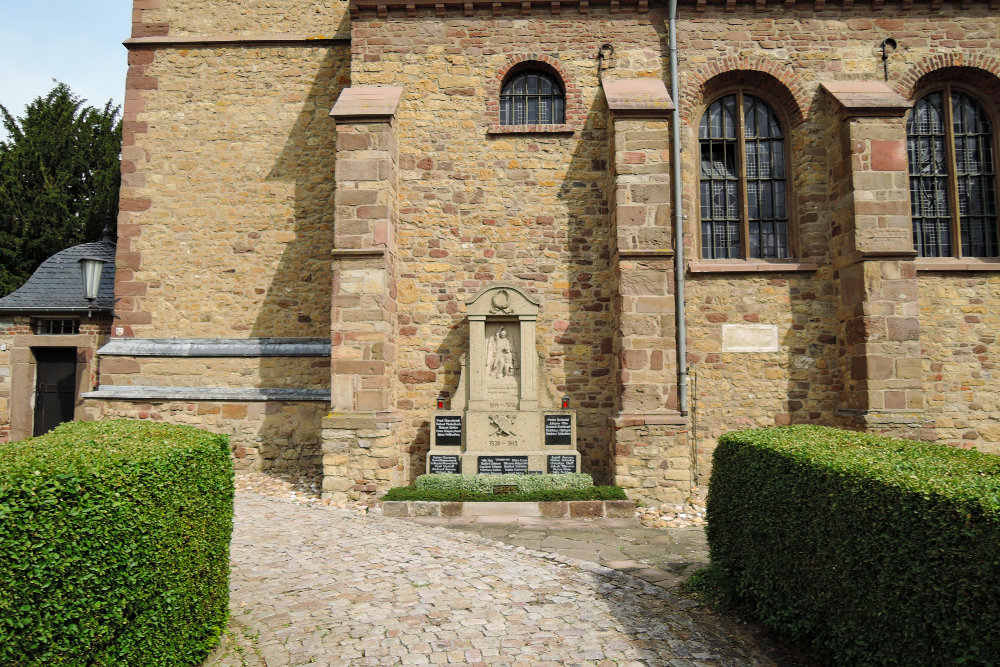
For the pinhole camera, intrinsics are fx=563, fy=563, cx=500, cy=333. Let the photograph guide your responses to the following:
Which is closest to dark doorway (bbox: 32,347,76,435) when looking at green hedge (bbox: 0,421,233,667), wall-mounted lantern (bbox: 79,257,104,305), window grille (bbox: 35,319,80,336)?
A: window grille (bbox: 35,319,80,336)

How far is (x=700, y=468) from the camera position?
904 centimetres

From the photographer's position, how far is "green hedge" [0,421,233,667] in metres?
2.29

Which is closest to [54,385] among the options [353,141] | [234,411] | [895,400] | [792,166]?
[234,411]

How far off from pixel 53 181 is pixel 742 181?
16763 millimetres

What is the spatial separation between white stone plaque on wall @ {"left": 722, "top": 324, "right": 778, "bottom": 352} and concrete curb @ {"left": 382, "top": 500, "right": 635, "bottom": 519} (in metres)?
3.50

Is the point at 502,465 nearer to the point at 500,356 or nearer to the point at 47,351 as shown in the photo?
the point at 500,356

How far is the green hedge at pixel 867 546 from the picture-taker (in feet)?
7.69

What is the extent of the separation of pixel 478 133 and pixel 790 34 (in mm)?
5533

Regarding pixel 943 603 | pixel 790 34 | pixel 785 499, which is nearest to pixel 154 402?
pixel 785 499

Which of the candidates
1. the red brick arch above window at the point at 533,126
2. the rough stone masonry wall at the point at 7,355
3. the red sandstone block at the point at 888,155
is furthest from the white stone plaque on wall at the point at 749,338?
the rough stone masonry wall at the point at 7,355

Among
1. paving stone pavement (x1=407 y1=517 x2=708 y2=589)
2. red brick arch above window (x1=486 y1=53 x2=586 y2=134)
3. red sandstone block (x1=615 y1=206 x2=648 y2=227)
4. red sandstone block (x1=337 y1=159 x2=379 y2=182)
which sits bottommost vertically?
paving stone pavement (x1=407 y1=517 x2=708 y2=589)

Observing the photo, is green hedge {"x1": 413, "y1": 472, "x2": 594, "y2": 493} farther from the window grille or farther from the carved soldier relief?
the window grille

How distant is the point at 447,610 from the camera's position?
4.20 m

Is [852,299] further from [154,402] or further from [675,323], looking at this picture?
[154,402]
